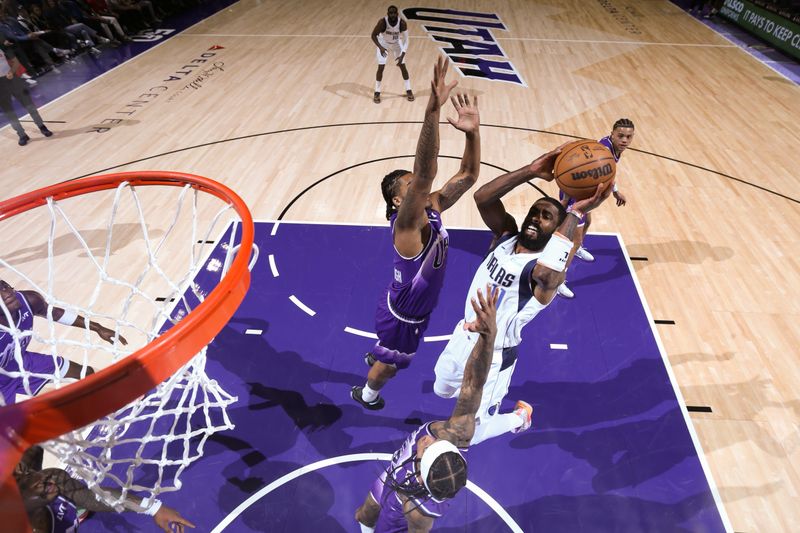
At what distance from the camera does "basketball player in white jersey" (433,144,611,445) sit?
286 centimetres

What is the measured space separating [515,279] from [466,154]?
0.91 metres

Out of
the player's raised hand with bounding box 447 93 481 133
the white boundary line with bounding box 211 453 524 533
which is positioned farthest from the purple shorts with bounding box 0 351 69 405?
the player's raised hand with bounding box 447 93 481 133

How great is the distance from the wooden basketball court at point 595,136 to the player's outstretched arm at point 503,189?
5.21 ft

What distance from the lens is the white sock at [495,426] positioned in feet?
9.95

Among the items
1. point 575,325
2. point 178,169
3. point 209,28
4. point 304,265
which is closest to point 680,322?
point 575,325

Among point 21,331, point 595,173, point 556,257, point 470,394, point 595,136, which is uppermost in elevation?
point 595,173

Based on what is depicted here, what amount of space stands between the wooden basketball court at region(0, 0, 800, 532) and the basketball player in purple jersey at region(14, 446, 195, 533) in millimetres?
3402

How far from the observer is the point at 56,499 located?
236 centimetres

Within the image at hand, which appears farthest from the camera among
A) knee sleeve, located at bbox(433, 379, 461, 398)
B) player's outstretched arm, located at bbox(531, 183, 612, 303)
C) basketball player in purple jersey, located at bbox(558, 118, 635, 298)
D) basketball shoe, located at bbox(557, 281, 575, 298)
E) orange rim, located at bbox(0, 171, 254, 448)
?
basketball shoe, located at bbox(557, 281, 575, 298)

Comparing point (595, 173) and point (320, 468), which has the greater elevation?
point (595, 173)

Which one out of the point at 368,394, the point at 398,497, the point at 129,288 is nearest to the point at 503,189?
the point at 368,394

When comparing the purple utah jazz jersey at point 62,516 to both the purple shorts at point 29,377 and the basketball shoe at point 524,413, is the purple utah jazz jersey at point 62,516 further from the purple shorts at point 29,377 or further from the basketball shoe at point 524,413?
the basketball shoe at point 524,413

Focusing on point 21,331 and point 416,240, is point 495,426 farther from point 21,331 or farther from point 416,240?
point 21,331

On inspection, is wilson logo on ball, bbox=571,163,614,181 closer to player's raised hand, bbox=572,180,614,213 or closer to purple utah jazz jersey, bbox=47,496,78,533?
player's raised hand, bbox=572,180,614,213
